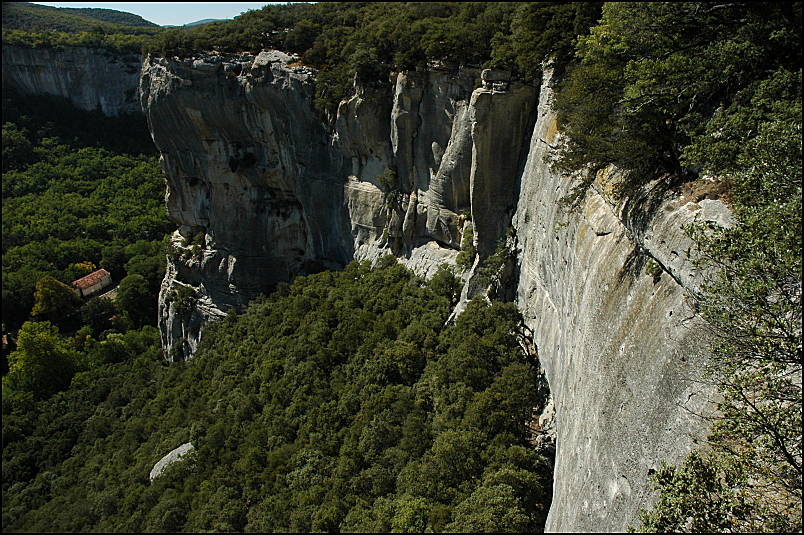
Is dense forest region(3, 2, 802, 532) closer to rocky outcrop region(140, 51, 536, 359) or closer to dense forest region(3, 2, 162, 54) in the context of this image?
rocky outcrop region(140, 51, 536, 359)

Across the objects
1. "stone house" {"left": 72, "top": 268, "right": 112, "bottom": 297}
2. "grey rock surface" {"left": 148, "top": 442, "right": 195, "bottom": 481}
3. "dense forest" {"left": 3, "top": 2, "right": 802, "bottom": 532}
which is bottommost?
"stone house" {"left": 72, "top": 268, "right": 112, "bottom": 297}

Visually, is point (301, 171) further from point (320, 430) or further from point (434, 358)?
point (320, 430)

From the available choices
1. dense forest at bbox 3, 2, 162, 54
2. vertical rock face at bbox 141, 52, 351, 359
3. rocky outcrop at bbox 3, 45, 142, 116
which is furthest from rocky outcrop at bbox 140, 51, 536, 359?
rocky outcrop at bbox 3, 45, 142, 116

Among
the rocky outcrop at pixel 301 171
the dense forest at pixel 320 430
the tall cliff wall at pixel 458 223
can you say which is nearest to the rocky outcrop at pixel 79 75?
the rocky outcrop at pixel 301 171

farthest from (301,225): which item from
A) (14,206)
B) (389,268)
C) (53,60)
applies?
(53,60)

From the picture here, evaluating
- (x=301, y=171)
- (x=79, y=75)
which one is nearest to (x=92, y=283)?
(x=301, y=171)
